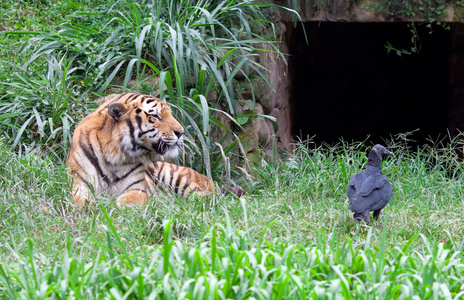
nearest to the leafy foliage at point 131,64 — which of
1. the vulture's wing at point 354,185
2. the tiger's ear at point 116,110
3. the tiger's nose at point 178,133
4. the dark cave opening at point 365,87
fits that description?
the tiger's nose at point 178,133

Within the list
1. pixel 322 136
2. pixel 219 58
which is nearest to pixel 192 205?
pixel 219 58

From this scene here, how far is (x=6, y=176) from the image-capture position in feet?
13.9

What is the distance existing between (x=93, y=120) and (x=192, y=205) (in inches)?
41.6

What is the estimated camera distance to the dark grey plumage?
367cm

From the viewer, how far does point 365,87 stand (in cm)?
1197

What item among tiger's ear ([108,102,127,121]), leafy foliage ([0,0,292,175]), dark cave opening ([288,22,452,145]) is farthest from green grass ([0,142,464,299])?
dark cave opening ([288,22,452,145])

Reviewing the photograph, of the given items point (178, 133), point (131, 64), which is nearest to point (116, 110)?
point (178, 133)

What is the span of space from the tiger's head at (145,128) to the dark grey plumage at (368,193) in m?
1.35

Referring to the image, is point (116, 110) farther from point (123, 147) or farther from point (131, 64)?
point (131, 64)

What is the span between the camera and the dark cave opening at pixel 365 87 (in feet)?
35.9

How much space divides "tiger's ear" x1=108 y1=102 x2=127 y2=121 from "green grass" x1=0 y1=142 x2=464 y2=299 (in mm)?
558

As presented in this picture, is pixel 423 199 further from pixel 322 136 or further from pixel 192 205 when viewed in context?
pixel 322 136

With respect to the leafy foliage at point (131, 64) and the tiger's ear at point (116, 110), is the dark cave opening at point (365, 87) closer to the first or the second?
the leafy foliage at point (131, 64)

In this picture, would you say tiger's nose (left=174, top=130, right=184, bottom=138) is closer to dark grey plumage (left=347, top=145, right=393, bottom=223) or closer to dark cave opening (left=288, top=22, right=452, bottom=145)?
dark grey plumage (left=347, top=145, right=393, bottom=223)
